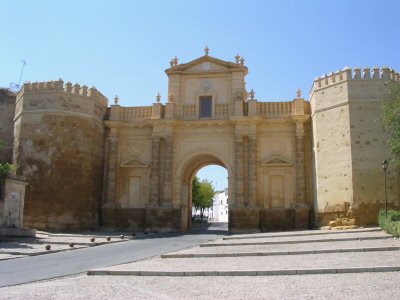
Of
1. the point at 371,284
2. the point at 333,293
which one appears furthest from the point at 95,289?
the point at 371,284

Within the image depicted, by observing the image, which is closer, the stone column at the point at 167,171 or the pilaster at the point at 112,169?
the stone column at the point at 167,171

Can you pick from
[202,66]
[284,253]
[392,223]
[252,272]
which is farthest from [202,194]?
[252,272]

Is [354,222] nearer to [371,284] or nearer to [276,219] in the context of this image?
[276,219]

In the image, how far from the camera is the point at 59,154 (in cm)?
2436

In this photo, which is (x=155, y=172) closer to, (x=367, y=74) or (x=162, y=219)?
(x=162, y=219)

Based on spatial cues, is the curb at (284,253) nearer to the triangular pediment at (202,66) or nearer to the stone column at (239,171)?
the stone column at (239,171)

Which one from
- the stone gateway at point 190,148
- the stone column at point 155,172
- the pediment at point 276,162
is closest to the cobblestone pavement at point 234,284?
the stone gateway at point 190,148

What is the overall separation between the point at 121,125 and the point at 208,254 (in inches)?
636

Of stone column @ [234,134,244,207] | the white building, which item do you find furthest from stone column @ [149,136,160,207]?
the white building

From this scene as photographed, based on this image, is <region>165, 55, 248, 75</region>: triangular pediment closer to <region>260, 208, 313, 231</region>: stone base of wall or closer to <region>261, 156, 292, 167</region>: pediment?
<region>261, 156, 292, 167</region>: pediment

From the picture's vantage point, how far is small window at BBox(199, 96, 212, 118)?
87.9ft

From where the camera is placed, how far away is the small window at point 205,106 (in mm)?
26781

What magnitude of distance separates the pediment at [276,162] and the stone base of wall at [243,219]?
259 centimetres

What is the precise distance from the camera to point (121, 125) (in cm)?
2681
